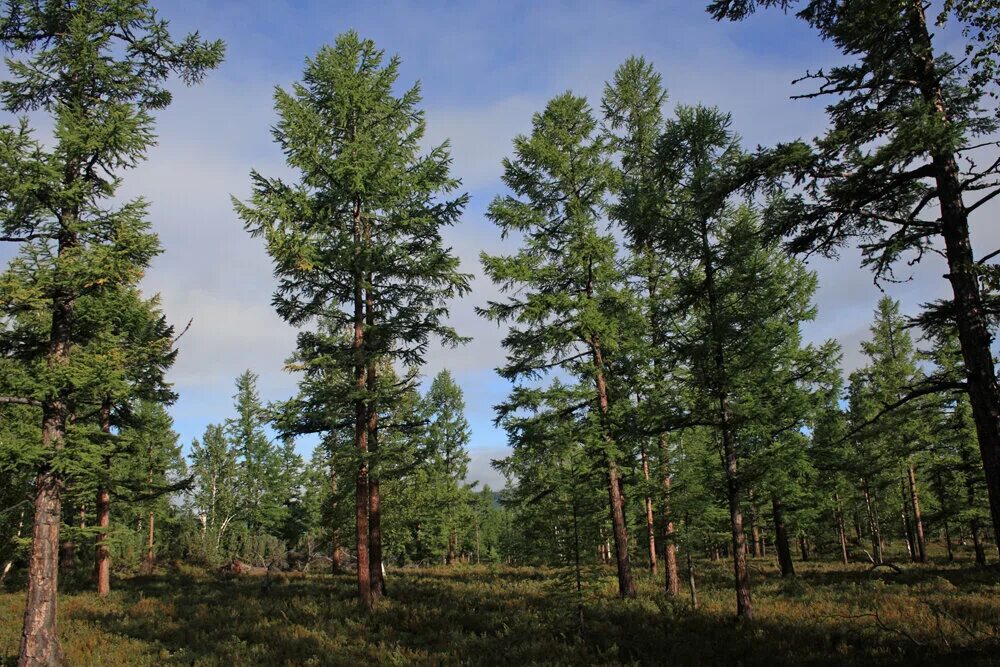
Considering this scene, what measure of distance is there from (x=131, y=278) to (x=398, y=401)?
7.37m

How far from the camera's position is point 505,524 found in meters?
74.9

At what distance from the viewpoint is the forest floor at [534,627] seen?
1058cm

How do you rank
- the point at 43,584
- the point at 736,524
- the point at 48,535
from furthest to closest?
the point at 736,524 → the point at 48,535 → the point at 43,584

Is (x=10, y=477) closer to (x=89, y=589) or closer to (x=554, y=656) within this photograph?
(x=89, y=589)

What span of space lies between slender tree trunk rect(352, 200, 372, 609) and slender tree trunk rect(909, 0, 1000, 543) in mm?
12844

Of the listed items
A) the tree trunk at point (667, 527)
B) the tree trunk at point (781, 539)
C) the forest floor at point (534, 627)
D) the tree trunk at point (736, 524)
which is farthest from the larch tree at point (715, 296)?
the tree trunk at point (781, 539)

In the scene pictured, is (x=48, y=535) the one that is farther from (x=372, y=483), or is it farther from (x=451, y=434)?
(x=451, y=434)

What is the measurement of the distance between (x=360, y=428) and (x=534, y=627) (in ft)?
23.2

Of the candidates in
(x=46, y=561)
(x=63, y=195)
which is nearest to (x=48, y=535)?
(x=46, y=561)

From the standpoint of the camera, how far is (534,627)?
1310 cm

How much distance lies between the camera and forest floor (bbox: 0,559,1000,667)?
10.6 m

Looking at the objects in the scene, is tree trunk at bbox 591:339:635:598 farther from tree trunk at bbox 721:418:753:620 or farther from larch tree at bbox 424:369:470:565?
larch tree at bbox 424:369:470:565

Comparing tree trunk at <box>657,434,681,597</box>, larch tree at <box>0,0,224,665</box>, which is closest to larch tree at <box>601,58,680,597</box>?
tree trunk at <box>657,434,681,597</box>

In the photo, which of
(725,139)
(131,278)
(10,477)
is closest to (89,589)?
(10,477)
